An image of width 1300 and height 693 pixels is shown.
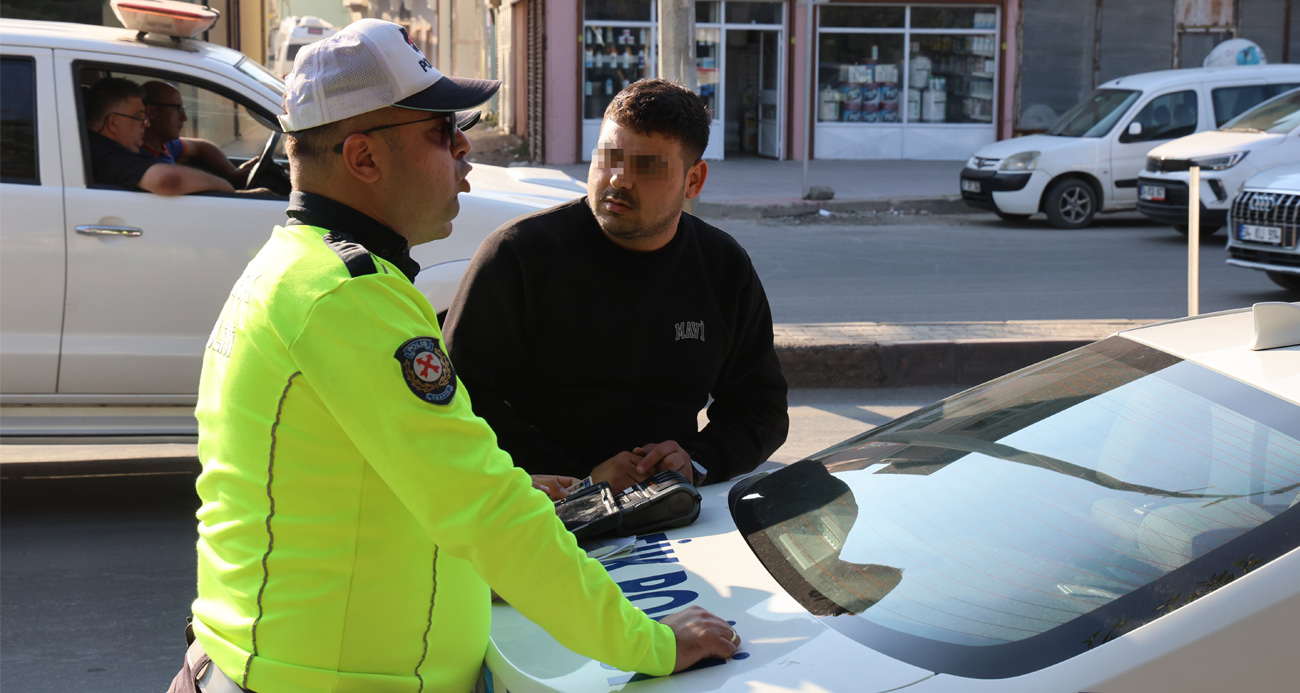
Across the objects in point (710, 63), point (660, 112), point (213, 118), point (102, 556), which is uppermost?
point (710, 63)

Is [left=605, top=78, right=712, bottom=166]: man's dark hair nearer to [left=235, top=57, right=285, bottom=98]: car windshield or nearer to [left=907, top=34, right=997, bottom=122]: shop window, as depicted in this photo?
[left=235, top=57, right=285, bottom=98]: car windshield

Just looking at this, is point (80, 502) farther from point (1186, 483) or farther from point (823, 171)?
point (823, 171)

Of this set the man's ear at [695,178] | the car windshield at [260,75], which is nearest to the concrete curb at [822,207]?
the car windshield at [260,75]

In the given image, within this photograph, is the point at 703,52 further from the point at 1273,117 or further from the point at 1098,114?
the point at 1273,117

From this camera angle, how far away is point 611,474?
2777 millimetres

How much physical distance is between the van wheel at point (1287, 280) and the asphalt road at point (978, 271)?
6.9 inches

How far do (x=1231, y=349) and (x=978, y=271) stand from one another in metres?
9.43

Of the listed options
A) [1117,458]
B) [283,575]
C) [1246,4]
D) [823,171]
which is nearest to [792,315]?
[1117,458]

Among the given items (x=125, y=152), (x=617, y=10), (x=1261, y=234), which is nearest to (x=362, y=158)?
(x=125, y=152)

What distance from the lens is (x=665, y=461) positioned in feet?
9.11

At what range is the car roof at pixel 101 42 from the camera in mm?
5129

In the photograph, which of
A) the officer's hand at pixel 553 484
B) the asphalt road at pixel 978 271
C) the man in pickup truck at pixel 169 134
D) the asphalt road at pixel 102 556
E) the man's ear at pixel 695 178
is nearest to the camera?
the officer's hand at pixel 553 484

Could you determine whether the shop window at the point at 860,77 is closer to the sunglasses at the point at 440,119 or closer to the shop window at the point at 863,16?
the shop window at the point at 863,16

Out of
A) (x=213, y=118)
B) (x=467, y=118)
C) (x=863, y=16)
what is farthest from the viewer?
(x=863, y=16)
